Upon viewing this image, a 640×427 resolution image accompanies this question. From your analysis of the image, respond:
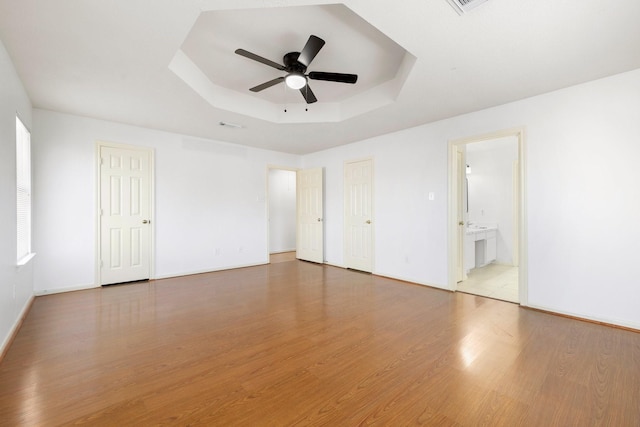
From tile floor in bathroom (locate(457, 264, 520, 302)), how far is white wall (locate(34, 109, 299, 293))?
4.03 m

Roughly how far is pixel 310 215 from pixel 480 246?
3651 millimetres

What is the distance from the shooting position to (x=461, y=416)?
1581 mm

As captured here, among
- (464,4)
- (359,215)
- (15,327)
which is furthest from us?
(359,215)

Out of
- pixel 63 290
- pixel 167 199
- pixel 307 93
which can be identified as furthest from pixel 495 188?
pixel 63 290

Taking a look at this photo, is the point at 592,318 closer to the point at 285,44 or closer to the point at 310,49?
the point at 310,49

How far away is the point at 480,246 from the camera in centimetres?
564

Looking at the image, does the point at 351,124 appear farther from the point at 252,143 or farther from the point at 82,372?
the point at 82,372

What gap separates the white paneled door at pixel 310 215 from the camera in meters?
6.09

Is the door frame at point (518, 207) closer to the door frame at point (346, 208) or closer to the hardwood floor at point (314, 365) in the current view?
the hardwood floor at point (314, 365)

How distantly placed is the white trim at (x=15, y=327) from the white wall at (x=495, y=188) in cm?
734

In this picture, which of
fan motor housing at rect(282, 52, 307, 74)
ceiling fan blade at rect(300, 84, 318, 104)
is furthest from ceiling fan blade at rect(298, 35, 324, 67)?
ceiling fan blade at rect(300, 84, 318, 104)

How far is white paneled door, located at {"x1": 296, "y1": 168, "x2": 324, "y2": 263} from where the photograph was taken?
6090mm

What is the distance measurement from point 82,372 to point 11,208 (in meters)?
1.81

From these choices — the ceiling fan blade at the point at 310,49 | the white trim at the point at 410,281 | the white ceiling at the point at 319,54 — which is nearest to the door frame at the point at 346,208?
the white trim at the point at 410,281
